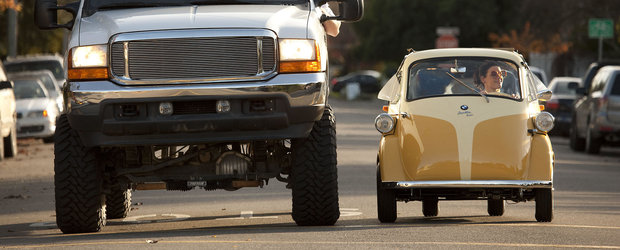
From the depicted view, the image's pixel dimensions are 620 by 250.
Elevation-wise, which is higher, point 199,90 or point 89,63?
point 89,63

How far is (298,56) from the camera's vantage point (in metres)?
10.6

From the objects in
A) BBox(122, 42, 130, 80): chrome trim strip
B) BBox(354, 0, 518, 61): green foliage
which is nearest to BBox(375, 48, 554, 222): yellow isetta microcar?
BBox(122, 42, 130, 80): chrome trim strip

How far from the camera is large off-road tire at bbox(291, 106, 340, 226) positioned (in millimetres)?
10883

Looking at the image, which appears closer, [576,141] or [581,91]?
[581,91]

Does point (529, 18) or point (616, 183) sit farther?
point (529, 18)

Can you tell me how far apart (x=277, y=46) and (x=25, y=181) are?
8.93m

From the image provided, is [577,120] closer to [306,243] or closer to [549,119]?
[549,119]

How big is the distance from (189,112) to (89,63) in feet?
2.87

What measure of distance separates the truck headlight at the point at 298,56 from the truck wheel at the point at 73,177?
1.76 m

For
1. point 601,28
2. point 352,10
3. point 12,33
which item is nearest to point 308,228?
point 352,10

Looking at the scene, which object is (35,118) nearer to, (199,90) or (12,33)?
(12,33)

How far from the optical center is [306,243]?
9.76m

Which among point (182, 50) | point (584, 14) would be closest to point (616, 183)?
point (182, 50)

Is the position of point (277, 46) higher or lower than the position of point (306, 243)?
higher
